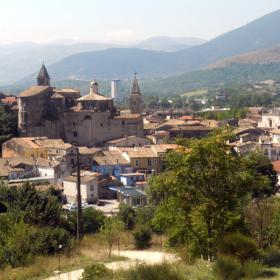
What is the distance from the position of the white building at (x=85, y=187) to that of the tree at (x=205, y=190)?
2186 cm

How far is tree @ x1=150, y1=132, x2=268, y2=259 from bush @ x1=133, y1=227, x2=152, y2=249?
8249 millimetres

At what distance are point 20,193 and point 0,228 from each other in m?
8.36

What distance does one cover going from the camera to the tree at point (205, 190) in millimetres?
12633

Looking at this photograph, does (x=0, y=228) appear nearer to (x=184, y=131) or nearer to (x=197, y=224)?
(x=197, y=224)

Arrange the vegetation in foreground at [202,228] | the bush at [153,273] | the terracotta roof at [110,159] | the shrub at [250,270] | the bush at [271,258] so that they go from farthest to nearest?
the terracotta roof at [110,159] < the bush at [271,258] < the vegetation in foreground at [202,228] < the shrub at [250,270] < the bush at [153,273]

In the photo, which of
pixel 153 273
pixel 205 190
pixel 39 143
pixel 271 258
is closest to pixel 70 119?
pixel 39 143

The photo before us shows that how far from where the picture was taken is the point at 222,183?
1291cm

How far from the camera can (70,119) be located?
47562 mm

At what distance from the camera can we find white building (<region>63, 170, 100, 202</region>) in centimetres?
3472

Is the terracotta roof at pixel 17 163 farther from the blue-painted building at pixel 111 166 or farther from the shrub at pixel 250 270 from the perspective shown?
the shrub at pixel 250 270

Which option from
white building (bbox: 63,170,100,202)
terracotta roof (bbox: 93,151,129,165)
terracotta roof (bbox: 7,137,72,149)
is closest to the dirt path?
white building (bbox: 63,170,100,202)

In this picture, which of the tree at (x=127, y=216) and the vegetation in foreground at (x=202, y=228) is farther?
the tree at (x=127, y=216)

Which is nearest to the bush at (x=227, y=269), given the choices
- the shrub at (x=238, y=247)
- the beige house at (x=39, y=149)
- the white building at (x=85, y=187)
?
the shrub at (x=238, y=247)

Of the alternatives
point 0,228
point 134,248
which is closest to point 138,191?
point 134,248
